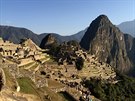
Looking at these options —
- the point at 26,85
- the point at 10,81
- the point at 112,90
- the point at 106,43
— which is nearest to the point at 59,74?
the point at 112,90

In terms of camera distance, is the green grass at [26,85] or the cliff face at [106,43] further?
the cliff face at [106,43]

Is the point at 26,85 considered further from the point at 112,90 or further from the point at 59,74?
the point at 112,90

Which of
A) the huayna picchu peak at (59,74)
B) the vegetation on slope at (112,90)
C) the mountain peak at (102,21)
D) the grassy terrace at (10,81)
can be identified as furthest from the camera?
the mountain peak at (102,21)

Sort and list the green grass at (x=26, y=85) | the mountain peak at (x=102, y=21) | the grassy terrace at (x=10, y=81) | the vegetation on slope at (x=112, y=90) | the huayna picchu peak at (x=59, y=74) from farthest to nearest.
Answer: the mountain peak at (x=102, y=21)
the vegetation on slope at (x=112, y=90)
the huayna picchu peak at (x=59, y=74)
the green grass at (x=26, y=85)
the grassy terrace at (x=10, y=81)

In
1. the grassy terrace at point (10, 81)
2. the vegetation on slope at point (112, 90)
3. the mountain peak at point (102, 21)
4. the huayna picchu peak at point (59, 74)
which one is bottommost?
the vegetation on slope at point (112, 90)

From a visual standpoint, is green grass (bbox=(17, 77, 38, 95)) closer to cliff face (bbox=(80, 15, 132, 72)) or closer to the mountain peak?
cliff face (bbox=(80, 15, 132, 72))

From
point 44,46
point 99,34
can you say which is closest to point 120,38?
point 99,34

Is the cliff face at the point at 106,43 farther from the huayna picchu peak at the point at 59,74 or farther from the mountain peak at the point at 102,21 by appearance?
the huayna picchu peak at the point at 59,74

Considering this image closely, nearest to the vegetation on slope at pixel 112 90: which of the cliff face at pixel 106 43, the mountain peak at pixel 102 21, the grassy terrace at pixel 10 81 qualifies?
the grassy terrace at pixel 10 81

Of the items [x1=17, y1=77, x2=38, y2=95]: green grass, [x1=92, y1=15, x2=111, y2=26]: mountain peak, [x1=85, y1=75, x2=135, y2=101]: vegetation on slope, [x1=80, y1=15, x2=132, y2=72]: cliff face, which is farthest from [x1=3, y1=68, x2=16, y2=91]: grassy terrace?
[x1=92, y1=15, x2=111, y2=26]: mountain peak
